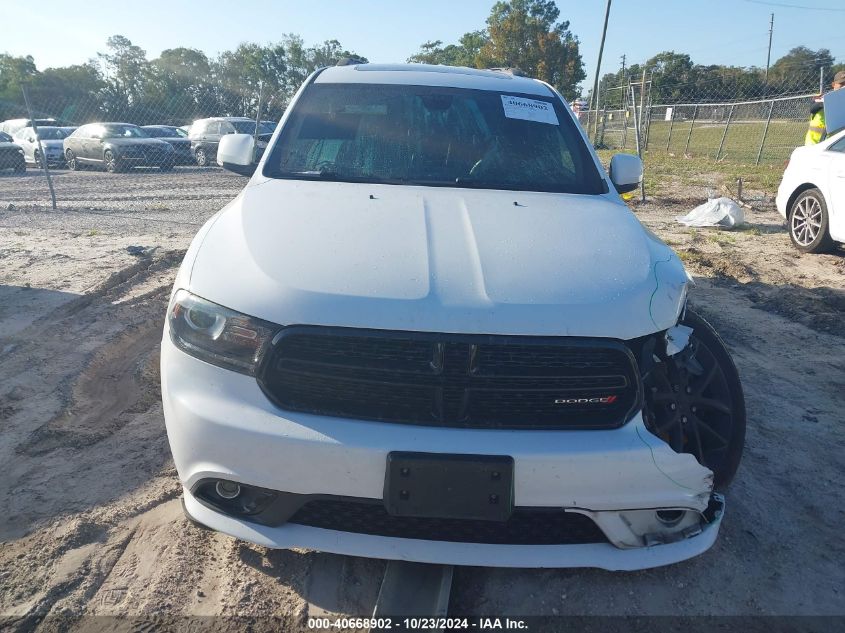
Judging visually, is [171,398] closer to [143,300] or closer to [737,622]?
[737,622]

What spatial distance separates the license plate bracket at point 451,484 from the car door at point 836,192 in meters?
6.84

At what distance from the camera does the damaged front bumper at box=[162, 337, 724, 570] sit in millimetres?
1996

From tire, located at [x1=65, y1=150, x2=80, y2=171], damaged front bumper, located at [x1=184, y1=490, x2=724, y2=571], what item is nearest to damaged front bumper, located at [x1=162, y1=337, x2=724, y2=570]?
damaged front bumper, located at [x1=184, y1=490, x2=724, y2=571]

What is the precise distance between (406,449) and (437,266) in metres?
0.66

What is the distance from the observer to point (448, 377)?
204 cm

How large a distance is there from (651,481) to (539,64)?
151 ft

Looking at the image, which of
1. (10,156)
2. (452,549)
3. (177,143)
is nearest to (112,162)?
(177,143)

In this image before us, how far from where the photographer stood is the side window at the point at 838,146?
7324 millimetres

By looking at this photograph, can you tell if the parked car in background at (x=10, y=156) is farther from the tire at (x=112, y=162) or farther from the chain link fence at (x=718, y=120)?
the chain link fence at (x=718, y=120)

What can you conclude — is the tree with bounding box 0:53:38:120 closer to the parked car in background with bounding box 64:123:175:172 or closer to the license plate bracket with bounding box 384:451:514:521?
the parked car in background with bounding box 64:123:175:172

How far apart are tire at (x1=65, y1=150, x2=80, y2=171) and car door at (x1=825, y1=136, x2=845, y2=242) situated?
2059 cm

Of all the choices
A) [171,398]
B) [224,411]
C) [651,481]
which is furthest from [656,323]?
[171,398]

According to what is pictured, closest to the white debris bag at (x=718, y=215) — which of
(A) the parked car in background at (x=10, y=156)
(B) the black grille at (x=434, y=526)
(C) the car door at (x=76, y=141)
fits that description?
(B) the black grille at (x=434, y=526)

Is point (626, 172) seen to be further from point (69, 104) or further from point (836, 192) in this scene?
point (69, 104)
